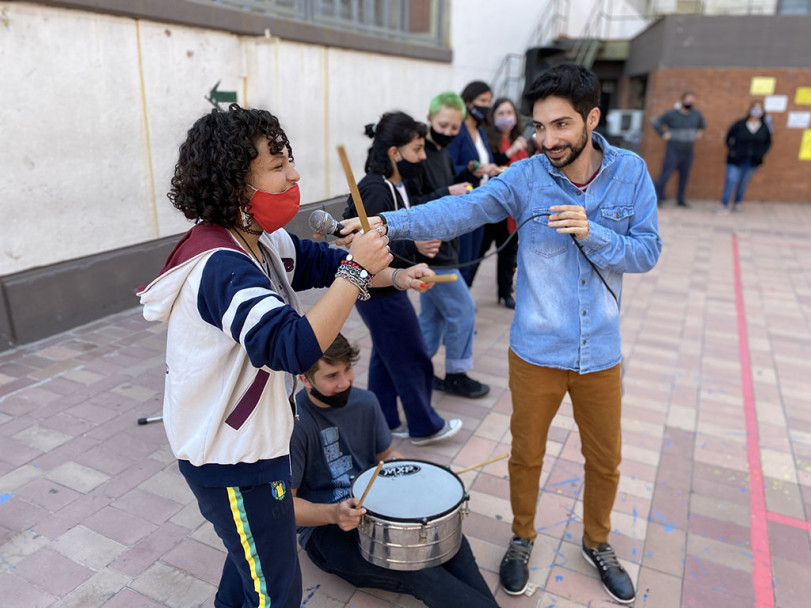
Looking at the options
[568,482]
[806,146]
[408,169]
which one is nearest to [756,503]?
[568,482]

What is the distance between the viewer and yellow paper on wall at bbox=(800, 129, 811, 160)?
40.4 ft

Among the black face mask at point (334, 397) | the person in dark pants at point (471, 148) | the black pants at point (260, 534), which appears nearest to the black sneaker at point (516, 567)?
the black face mask at point (334, 397)

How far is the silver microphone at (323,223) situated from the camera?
1.94m

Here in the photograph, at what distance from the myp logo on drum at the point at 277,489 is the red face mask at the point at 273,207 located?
2.34 feet

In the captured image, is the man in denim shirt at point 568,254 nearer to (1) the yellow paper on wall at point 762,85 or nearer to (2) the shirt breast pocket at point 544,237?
(2) the shirt breast pocket at point 544,237

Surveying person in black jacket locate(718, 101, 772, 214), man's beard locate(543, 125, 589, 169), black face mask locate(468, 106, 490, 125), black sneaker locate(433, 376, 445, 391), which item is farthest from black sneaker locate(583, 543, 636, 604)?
person in black jacket locate(718, 101, 772, 214)

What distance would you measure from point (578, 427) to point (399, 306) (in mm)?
1199

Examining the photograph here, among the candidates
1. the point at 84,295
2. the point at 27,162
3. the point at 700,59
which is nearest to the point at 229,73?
the point at 27,162

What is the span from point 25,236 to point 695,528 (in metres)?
4.91

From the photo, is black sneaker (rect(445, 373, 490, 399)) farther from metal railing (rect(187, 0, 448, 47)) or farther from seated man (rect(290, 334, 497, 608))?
metal railing (rect(187, 0, 448, 47))

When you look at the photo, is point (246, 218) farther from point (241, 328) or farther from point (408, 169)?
point (408, 169)

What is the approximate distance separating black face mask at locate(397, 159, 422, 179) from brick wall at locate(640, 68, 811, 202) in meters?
11.1

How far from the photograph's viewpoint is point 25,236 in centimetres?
473

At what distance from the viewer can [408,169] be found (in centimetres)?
344
